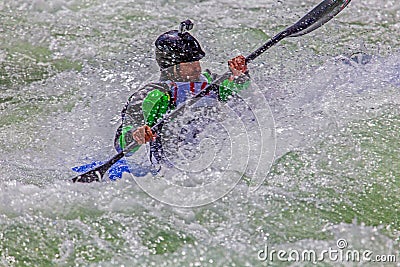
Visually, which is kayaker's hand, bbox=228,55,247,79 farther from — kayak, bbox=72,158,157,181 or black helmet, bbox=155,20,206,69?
kayak, bbox=72,158,157,181

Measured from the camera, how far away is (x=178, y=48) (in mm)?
2799

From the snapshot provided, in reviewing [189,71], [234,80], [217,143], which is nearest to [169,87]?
[189,71]

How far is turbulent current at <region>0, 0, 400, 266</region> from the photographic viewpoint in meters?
2.62

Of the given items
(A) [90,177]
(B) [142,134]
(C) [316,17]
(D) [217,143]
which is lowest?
(A) [90,177]

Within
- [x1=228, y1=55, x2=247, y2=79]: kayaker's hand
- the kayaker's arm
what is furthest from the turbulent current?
[x1=228, y1=55, x2=247, y2=79]: kayaker's hand

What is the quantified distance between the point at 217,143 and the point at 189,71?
0.45 m

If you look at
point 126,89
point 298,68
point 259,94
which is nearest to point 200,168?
point 259,94

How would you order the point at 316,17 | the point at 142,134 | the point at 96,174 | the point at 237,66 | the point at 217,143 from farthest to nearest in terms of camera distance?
the point at 316,17
the point at 217,143
the point at 237,66
the point at 96,174
the point at 142,134

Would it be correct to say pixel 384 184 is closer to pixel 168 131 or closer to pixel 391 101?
pixel 391 101

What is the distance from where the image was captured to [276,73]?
3680mm

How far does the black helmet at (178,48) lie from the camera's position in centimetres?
279

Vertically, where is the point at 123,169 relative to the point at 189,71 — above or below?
below

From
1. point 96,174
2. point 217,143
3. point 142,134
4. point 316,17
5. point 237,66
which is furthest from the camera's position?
point 316,17

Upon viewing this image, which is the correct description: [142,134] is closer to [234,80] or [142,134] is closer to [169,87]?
[169,87]
